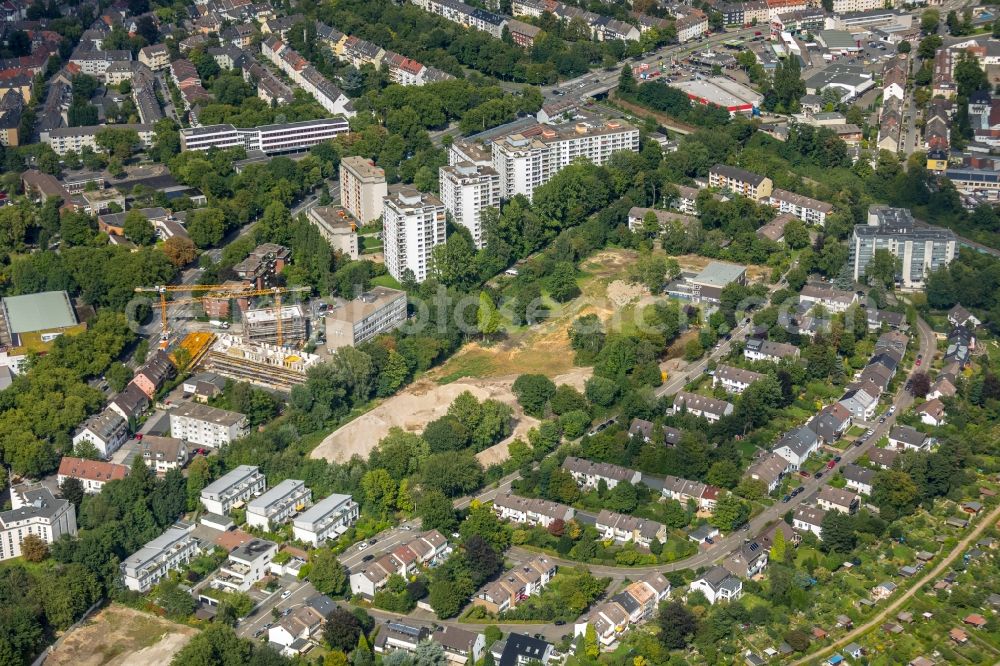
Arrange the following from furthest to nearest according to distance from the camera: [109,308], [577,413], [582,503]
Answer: [109,308] < [577,413] < [582,503]

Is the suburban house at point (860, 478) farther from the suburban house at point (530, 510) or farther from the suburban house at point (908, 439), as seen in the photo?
the suburban house at point (530, 510)

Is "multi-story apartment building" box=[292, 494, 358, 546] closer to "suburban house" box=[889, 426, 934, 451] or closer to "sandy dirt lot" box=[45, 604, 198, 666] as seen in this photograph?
"sandy dirt lot" box=[45, 604, 198, 666]

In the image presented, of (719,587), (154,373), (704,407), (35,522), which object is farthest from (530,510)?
(154,373)

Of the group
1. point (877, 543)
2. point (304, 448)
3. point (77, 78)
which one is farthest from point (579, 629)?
point (77, 78)

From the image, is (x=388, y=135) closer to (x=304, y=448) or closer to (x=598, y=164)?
(x=598, y=164)

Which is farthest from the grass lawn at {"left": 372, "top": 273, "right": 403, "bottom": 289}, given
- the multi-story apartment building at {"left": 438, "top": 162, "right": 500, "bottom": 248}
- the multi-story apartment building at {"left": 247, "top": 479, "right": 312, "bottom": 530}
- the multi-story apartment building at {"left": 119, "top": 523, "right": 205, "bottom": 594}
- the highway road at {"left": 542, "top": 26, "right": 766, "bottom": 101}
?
the highway road at {"left": 542, "top": 26, "right": 766, "bottom": 101}

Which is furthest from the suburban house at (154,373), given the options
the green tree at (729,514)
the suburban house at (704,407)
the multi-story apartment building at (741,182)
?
the multi-story apartment building at (741,182)
